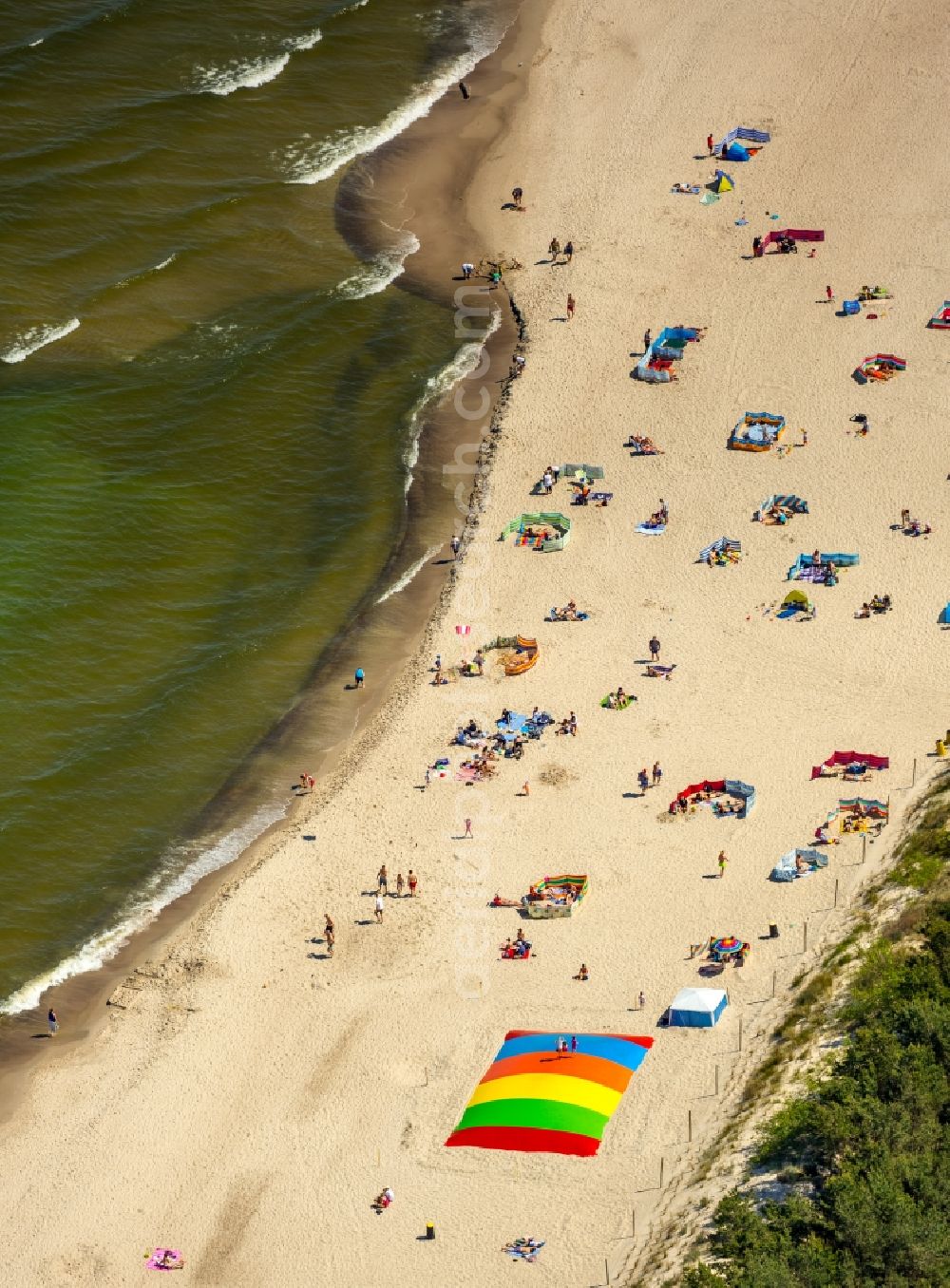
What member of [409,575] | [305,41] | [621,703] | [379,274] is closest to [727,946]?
[621,703]

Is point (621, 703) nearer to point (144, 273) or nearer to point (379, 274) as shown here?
point (379, 274)

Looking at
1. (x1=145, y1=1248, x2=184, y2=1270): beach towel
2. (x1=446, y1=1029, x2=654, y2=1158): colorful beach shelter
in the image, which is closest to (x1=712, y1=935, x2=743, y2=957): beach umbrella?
(x1=446, y1=1029, x2=654, y2=1158): colorful beach shelter

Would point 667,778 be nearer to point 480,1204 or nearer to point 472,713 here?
point 472,713

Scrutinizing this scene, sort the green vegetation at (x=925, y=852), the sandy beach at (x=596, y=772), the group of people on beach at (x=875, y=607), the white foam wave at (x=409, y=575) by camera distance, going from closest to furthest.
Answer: the sandy beach at (x=596, y=772) → the green vegetation at (x=925, y=852) → the group of people on beach at (x=875, y=607) → the white foam wave at (x=409, y=575)

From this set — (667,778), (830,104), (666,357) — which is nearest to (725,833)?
(667,778)

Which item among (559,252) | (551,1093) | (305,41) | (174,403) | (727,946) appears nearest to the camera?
(551,1093)

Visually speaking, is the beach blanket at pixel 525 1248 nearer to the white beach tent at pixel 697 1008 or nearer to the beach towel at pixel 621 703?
the white beach tent at pixel 697 1008

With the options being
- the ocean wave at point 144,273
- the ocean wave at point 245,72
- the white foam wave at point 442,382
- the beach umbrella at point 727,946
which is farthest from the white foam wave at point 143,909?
the ocean wave at point 245,72

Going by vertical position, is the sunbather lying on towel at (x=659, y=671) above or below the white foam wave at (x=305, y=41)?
below
